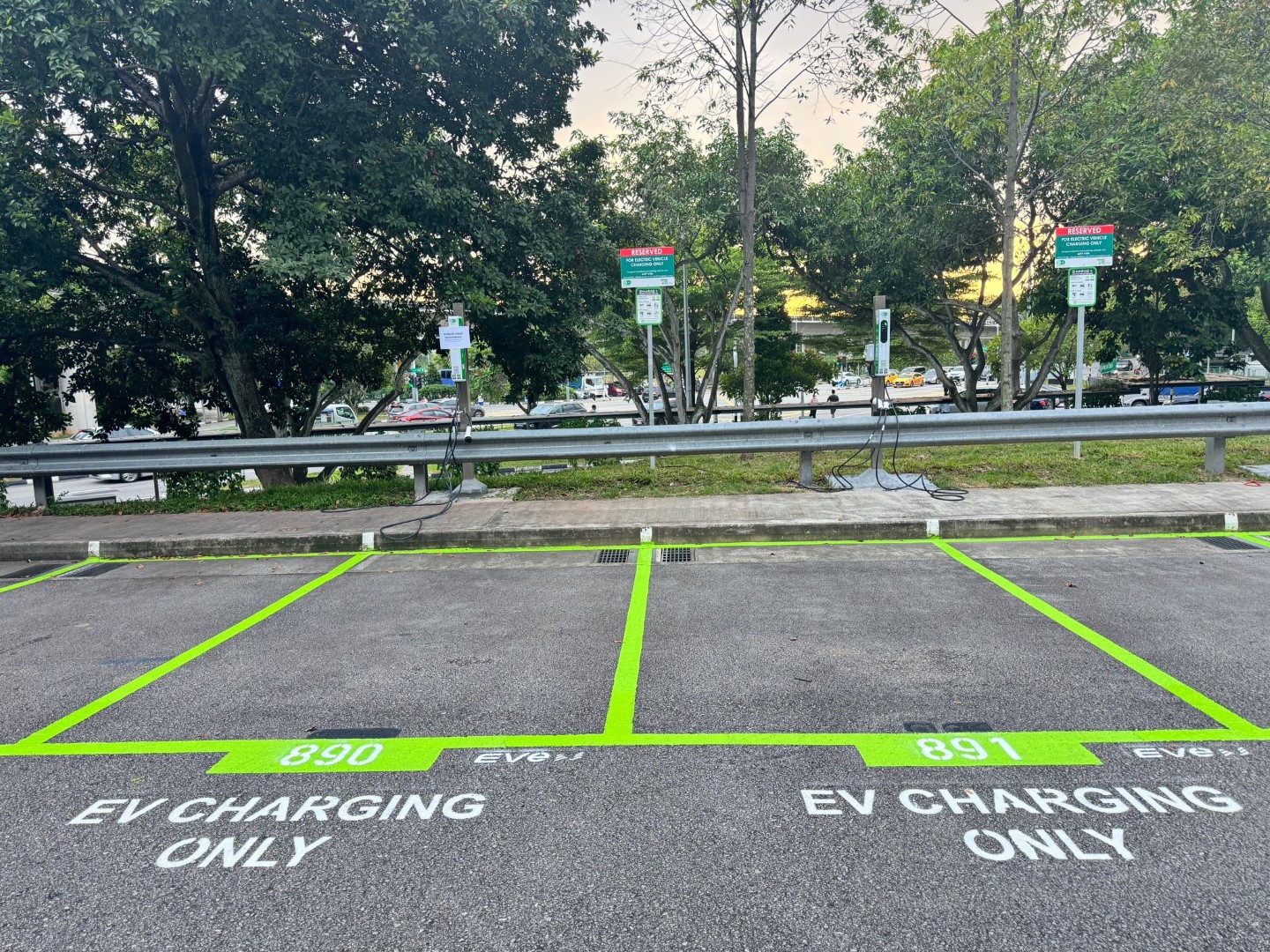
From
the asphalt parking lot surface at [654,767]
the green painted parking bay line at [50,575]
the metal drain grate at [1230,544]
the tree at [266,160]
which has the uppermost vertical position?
the tree at [266,160]

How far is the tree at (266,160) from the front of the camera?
899 centimetres

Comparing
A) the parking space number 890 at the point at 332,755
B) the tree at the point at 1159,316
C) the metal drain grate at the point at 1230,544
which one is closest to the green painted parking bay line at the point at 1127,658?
the metal drain grate at the point at 1230,544

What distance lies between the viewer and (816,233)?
21906 mm

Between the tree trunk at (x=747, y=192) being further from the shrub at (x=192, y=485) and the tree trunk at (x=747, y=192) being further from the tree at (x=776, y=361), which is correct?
the tree at (x=776, y=361)

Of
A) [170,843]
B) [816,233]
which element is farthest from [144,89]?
[816,233]

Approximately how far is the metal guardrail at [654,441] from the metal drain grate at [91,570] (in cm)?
195

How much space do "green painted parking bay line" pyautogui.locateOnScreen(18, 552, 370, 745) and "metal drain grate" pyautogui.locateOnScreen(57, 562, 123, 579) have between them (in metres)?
2.33

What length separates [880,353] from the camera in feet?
29.4

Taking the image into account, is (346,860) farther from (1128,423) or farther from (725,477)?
(1128,423)

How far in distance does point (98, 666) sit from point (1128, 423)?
10.0m

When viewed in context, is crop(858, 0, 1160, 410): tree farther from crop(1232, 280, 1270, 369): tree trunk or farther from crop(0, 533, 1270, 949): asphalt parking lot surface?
crop(0, 533, 1270, 949): asphalt parking lot surface

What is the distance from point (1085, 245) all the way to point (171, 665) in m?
11.2

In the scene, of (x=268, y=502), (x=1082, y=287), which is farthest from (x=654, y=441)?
(x=1082, y=287)

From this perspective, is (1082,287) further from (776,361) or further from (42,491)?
(776,361)
